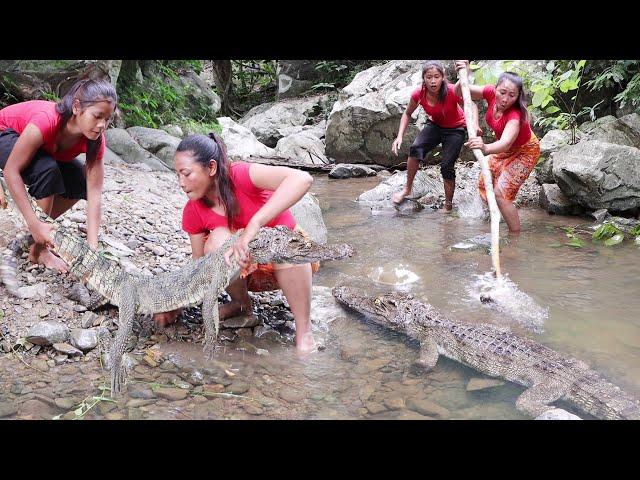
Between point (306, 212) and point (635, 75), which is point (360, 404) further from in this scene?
point (635, 75)

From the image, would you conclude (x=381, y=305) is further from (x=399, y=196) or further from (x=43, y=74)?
(x=43, y=74)

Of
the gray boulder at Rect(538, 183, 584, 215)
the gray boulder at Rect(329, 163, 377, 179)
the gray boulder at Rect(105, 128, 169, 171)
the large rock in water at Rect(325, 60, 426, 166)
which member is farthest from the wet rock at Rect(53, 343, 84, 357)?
the large rock in water at Rect(325, 60, 426, 166)

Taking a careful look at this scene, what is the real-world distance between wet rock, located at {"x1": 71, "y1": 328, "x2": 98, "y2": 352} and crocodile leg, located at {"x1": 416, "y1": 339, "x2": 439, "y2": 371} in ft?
6.87

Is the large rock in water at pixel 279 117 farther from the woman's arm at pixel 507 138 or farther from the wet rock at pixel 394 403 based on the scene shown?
the wet rock at pixel 394 403

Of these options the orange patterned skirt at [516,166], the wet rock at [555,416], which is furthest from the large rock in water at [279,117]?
the wet rock at [555,416]

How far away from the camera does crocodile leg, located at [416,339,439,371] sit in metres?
3.34

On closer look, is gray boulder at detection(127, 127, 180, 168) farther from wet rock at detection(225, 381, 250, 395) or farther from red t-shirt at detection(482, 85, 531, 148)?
wet rock at detection(225, 381, 250, 395)

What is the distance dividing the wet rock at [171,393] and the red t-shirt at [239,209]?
102 centimetres

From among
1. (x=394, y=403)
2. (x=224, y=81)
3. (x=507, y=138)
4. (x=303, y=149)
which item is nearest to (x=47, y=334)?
(x=394, y=403)

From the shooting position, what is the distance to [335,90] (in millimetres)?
18141

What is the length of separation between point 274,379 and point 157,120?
27.4ft

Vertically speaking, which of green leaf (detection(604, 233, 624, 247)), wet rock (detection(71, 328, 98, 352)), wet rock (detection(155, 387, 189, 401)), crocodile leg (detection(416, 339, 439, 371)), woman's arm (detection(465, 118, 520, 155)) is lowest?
crocodile leg (detection(416, 339, 439, 371))

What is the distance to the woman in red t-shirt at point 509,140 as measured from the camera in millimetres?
5246

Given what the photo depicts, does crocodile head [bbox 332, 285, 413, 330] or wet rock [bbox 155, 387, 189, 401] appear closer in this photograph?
wet rock [bbox 155, 387, 189, 401]
